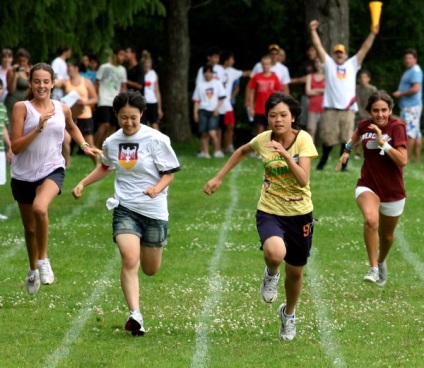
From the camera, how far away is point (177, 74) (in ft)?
121

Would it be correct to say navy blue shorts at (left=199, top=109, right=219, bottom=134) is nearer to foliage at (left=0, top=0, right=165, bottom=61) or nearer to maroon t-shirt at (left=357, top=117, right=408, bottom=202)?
foliage at (left=0, top=0, right=165, bottom=61)

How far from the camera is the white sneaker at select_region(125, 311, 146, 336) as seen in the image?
1010 centimetres

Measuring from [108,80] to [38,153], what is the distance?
15.3 metres

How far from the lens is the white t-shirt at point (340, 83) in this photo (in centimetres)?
2417

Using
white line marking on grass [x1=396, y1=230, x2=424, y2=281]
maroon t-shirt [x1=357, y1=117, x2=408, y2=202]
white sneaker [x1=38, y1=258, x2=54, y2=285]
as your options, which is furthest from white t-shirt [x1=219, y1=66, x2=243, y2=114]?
white sneaker [x1=38, y1=258, x2=54, y2=285]

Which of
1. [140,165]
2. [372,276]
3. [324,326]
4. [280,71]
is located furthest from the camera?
[280,71]

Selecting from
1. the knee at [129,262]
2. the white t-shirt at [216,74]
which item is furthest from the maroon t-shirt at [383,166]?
the white t-shirt at [216,74]

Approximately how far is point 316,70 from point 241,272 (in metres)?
14.2

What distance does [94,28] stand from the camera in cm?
2811

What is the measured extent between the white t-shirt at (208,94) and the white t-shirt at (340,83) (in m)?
4.13

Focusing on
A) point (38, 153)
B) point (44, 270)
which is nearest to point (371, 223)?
point (44, 270)

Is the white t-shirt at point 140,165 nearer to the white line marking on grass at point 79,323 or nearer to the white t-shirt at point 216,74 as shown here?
the white line marking on grass at point 79,323

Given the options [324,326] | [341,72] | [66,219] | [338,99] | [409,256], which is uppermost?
[324,326]

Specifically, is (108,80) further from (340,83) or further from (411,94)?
(411,94)
